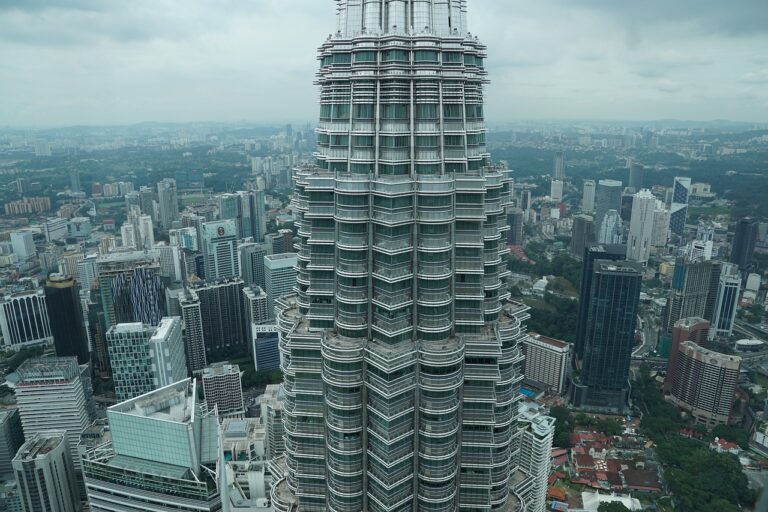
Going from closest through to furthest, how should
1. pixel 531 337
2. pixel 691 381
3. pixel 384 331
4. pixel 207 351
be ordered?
pixel 384 331, pixel 691 381, pixel 531 337, pixel 207 351

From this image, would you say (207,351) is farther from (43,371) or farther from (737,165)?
(737,165)

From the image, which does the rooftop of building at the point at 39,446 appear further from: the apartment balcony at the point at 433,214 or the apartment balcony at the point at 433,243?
the apartment balcony at the point at 433,214

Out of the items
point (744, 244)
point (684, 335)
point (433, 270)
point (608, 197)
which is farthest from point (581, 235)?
point (433, 270)

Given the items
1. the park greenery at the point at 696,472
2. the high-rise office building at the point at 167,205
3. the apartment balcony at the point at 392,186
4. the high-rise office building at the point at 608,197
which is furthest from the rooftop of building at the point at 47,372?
the high-rise office building at the point at 608,197

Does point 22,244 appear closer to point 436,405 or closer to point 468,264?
point 436,405

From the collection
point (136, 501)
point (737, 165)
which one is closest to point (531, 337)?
point (136, 501)

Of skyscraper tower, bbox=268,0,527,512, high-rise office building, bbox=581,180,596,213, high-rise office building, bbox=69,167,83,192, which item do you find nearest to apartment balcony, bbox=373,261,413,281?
skyscraper tower, bbox=268,0,527,512
